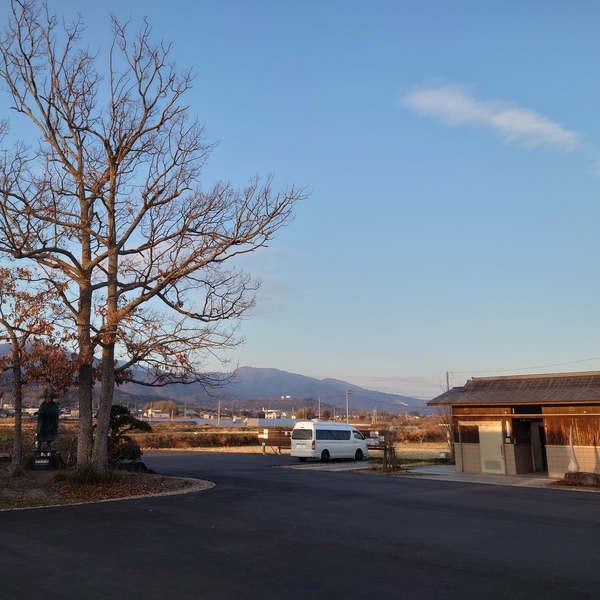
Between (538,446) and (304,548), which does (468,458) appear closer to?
(538,446)

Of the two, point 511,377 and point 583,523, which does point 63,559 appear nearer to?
point 583,523

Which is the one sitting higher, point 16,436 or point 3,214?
point 3,214

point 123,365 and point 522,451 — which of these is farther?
point 522,451

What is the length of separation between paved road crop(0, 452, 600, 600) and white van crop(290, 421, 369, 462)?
1381 cm

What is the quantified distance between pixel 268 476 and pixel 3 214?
12012 mm

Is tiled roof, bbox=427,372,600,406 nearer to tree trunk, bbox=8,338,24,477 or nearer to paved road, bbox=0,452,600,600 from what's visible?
paved road, bbox=0,452,600,600

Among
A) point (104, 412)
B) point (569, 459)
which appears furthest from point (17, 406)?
point (569, 459)

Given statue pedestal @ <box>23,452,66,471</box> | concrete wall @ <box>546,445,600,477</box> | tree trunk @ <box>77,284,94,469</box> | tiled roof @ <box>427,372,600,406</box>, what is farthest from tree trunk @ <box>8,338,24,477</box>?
concrete wall @ <box>546,445,600,477</box>

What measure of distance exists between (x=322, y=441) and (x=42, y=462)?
14.6 metres

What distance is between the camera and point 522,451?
21984 mm

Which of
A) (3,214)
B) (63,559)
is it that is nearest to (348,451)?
(3,214)

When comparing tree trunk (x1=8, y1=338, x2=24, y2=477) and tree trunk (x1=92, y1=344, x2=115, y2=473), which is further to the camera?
tree trunk (x1=8, y1=338, x2=24, y2=477)

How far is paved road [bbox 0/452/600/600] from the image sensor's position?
6.23m

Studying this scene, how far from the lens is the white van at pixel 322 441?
92.0 ft
